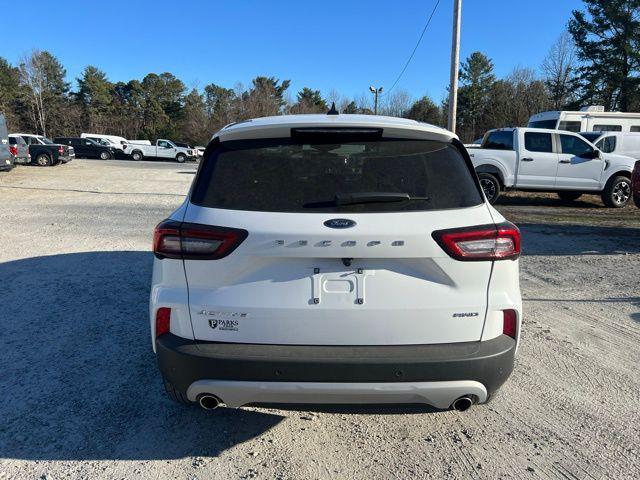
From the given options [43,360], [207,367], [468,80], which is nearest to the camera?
[207,367]

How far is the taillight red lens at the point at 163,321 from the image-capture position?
245cm

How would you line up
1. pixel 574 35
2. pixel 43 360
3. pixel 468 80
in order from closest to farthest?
pixel 43 360 < pixel 574 35 < pixel 468 80

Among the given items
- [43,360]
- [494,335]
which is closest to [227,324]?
[494,335]

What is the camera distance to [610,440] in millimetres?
2811

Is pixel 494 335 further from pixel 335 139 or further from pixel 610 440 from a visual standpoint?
pixel 335 139

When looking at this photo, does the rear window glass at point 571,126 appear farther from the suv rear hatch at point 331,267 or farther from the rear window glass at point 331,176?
the suv rear hatch at point 331,267

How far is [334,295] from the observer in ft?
7.67

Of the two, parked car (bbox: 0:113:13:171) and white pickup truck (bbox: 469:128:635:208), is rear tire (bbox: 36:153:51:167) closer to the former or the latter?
parked car (bbox: 0:113:13:171)

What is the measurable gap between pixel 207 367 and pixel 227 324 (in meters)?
0.23

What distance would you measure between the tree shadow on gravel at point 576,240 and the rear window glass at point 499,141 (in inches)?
130

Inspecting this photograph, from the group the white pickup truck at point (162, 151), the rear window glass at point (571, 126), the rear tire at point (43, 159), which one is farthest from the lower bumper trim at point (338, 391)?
the white pickup truck at point (162, 151)

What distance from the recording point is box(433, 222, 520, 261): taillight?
2.36 metres

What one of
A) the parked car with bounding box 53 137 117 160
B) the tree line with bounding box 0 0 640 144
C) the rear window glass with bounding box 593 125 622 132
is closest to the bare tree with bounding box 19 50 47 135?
the tree line with bounding box 0 0 640 144

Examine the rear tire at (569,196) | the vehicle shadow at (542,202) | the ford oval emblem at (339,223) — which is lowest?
the vehicle shadow at (542,202)
